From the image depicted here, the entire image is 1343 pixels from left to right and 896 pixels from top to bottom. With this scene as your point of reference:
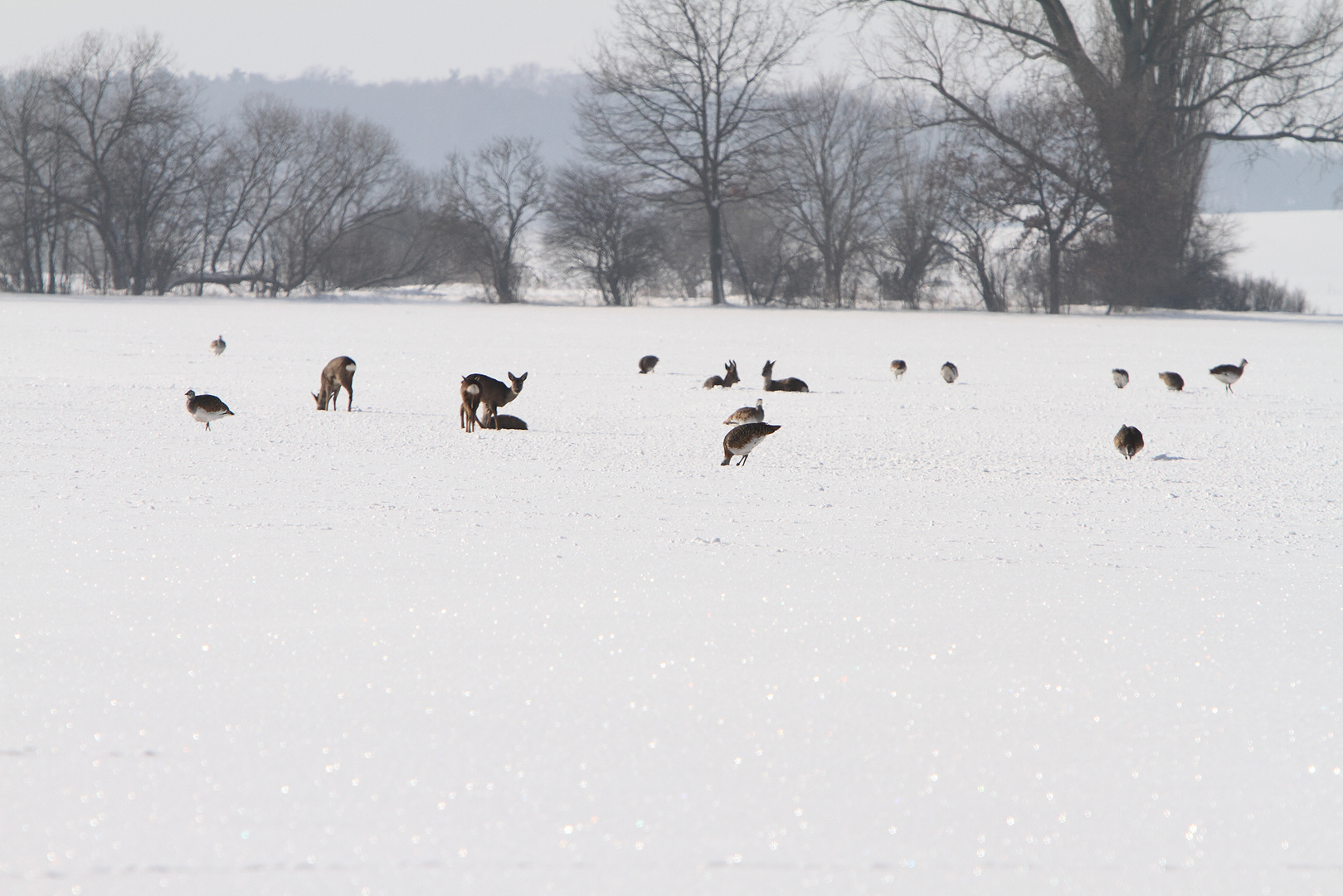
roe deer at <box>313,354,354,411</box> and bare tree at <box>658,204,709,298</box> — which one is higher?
bare tree at <box>658,204,709,298</box>

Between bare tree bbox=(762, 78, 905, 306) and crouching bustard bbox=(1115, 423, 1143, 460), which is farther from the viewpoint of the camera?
bare tree bbox=(762, 78, 905, 306)

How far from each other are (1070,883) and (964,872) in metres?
0.23

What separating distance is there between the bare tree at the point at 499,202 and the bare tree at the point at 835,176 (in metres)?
10.3

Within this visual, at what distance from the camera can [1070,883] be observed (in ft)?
8.03

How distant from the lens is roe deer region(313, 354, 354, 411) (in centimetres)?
1041

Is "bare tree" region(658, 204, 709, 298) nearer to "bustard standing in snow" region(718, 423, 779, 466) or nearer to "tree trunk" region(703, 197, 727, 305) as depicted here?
"tree trunk" region(703, 197, 727, 305)

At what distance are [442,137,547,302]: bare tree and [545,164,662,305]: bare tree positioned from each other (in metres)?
2.61

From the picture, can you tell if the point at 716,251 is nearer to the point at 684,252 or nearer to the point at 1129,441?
the point at 684,252

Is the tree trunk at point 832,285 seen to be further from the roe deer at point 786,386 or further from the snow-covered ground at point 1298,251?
the roe deer at point 786,386

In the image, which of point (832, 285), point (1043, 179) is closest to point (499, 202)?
point (832, 285)

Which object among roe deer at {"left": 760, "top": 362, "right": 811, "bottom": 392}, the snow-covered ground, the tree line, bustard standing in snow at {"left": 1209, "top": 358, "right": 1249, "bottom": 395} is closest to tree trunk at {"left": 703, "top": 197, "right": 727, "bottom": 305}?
the tree line

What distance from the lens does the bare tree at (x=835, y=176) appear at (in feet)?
136

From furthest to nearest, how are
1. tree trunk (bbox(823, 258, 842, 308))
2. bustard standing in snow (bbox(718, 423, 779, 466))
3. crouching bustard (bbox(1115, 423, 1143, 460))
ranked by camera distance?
tree trunk (bbox(823, 258, 842, 308)), crouching bustard (bbox(1115, 423, 1143, 460)), bustard standing in snow (bbox(718, 423, 779, 466))

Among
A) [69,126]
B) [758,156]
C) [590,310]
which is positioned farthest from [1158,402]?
[69,126]
